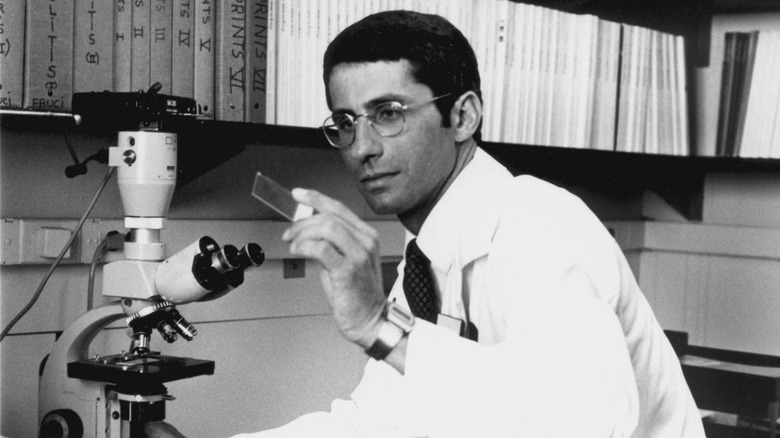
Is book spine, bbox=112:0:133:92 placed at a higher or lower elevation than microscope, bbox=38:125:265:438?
higher

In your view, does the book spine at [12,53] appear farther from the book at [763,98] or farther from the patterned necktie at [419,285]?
the book at [763,98]

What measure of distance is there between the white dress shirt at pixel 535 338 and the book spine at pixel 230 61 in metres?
0.41

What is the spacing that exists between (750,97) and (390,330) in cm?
170

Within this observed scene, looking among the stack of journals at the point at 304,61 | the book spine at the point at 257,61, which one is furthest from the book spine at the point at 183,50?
the book spine at the point at 257,61

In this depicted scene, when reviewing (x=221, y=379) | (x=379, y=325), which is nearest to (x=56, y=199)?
(x=221, y=379)

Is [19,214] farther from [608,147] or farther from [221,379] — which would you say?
[608,147]

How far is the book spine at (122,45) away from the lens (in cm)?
143

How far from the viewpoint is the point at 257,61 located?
1.59m

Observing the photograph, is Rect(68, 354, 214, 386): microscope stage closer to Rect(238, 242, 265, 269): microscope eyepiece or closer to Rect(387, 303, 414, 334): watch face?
Rect(238, 242, 265, 269): microscope eyepiece

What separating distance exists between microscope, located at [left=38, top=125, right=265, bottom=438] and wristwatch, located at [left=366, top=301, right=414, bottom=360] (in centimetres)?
29

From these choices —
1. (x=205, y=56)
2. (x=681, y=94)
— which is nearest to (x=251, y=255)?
Answer: (x=205, y=56)

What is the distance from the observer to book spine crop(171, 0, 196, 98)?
4.89 ft

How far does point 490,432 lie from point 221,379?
3.10 ft

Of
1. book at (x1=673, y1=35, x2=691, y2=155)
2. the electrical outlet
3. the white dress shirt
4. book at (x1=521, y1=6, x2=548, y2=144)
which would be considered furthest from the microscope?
book at (x1=673, y1=35, x2=691, y2=155)
